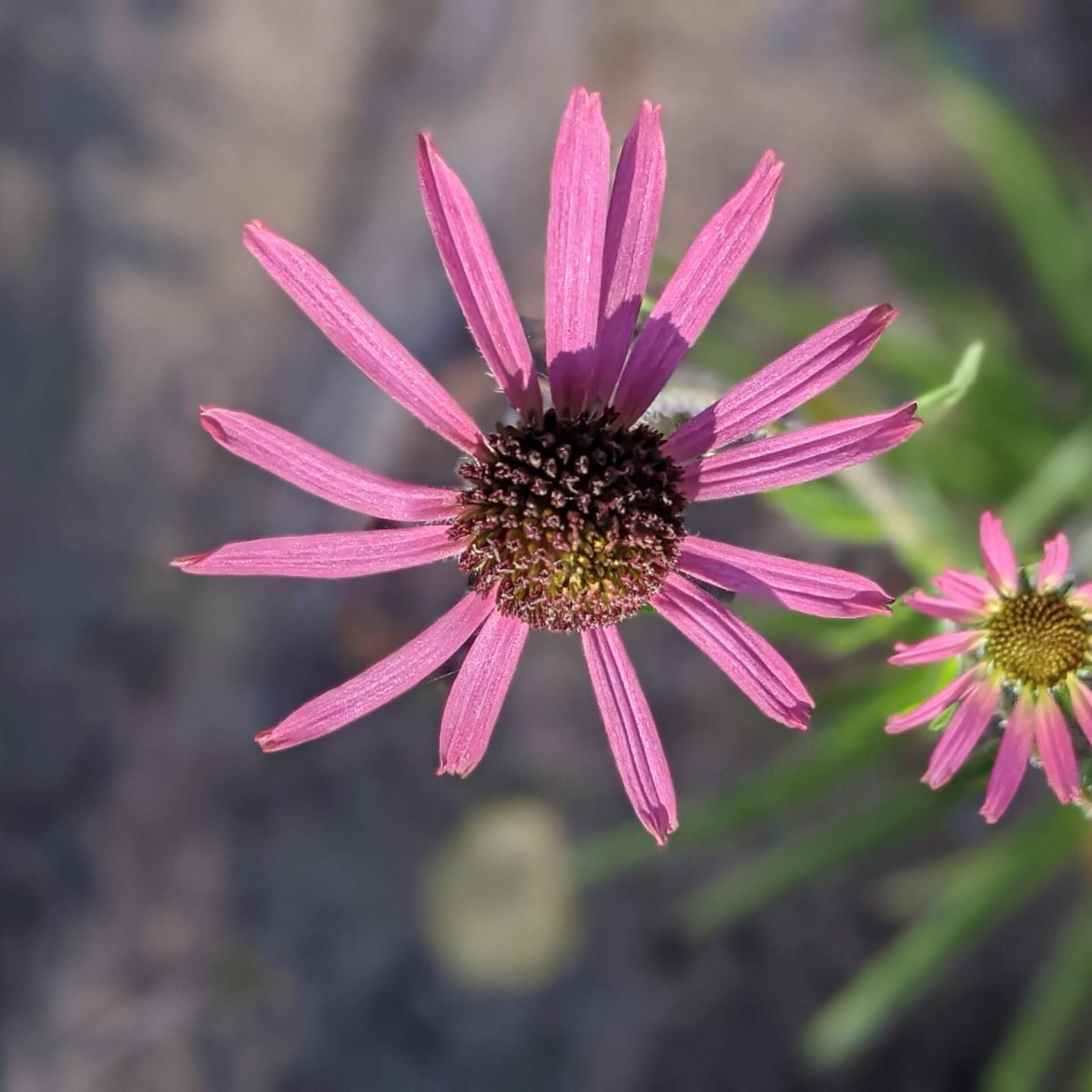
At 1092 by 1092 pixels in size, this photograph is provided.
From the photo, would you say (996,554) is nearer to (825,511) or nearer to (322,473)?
(825,511)

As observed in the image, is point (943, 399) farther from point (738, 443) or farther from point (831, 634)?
point (831, 634)

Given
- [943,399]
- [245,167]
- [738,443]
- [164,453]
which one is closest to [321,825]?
[164,453]

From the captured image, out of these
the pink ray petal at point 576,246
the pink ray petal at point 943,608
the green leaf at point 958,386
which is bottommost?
the pink ray petal at point 943,608

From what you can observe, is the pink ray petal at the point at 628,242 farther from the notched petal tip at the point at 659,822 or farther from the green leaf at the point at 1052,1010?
the green leaf at the point at 1052,1010

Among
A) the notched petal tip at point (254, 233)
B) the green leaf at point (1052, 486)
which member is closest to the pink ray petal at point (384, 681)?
the notched petal tip at point (254, 233)

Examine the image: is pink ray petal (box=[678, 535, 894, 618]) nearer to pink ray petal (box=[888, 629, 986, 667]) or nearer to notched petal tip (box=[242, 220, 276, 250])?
pink ray petal (box=[888, 629, 986, 667])

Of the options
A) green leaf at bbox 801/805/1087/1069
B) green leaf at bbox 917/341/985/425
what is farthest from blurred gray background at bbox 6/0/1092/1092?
green leaf at bbox 917/341/985/425

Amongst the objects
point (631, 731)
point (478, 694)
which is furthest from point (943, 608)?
point (478, 694)

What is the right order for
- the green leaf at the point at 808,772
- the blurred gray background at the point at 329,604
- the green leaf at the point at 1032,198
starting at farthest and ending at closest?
the blurred gray background at the point at 329,604 → the green leaf at the point at 1032,198 → the green leaf at the point at 808,772
